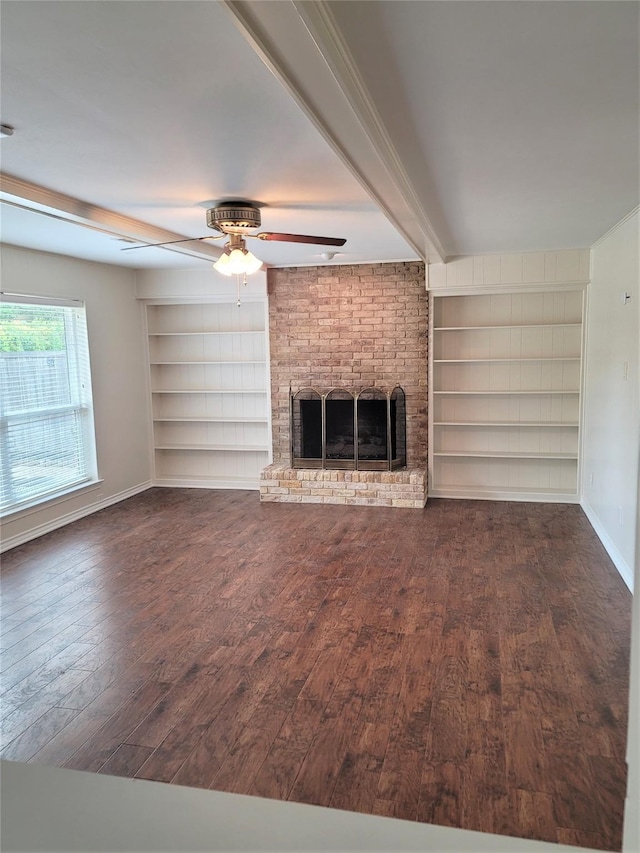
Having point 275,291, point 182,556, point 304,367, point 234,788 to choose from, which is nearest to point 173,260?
point 275,291

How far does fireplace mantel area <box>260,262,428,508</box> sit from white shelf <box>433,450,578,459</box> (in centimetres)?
32

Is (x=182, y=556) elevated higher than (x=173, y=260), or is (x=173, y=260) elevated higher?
(x=173, y=260)

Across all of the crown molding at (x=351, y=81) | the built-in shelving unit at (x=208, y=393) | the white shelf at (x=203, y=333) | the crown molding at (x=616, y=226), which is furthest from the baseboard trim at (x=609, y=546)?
the white shelf at (x=203, y=333)

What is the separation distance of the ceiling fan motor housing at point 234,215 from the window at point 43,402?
8.14 feet

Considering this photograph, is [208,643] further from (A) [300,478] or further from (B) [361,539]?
(A) [300,478]

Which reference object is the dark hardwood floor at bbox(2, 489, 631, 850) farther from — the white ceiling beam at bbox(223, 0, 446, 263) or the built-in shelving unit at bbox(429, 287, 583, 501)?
the white ceiling beam at bbox(223, 0, 446, 263)

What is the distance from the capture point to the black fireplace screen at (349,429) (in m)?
6.45

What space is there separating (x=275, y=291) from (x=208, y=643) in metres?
4.24

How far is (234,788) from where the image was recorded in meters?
2.29

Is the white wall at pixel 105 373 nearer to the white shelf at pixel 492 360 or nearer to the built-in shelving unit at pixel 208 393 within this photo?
the built-in shelving unit at pixel 208 393

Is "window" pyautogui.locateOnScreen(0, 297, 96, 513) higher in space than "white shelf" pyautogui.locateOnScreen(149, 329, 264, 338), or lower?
lower

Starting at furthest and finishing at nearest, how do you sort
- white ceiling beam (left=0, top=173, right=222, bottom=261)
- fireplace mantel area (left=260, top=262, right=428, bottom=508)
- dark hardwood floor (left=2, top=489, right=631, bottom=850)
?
1. fireplace mantel area (left=260, top=262, right=428, bottom=508)
2. white ceiling beam (left=0, top=173, right=222, bottom=261)
3. dark hardwood floor (left=2, top=489, right=631, bottom=850)

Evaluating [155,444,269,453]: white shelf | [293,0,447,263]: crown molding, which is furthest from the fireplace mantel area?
[293,0,447,263]: crown molding

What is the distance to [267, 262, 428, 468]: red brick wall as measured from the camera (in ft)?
21.0
